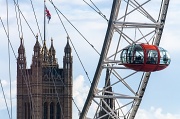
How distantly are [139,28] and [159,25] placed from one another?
3.13 feet

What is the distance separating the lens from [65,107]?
182250 mm

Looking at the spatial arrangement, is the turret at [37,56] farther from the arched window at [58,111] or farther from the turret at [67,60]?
the arched window at [58,111]

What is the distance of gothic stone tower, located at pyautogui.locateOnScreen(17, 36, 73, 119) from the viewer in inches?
7077

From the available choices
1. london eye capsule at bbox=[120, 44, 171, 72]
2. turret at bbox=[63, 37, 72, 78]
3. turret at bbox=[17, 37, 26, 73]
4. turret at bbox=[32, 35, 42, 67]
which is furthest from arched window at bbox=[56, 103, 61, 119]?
london eye capsule at bbox=[120, 44, 171, 72]

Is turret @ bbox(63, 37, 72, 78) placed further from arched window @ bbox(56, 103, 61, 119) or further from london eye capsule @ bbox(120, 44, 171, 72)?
london eye capsule @ bbox(120, 44, 171, 72)

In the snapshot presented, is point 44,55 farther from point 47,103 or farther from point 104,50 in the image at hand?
point 104,50

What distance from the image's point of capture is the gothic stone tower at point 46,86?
7077 inches

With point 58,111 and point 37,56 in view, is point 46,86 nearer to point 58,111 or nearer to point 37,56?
point 58,111

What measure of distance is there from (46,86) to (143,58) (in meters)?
139

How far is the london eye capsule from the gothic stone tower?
131943mm

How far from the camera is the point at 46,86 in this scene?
184 m

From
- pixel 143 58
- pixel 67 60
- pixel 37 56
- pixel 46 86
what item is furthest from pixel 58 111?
pixel 143 58

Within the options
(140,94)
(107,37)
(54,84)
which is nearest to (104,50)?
(107,37)

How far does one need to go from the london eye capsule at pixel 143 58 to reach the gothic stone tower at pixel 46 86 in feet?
433
